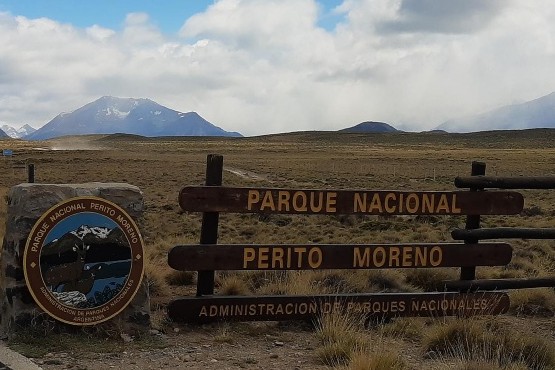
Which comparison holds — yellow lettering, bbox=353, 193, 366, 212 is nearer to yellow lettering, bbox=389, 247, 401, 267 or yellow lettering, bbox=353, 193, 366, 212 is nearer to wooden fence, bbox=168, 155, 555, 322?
wooden fence, bbox=168, 155, 555, 322

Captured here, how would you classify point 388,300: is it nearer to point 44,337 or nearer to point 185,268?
point 185,268

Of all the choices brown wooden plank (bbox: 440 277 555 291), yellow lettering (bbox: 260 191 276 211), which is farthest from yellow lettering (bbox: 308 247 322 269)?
brown wooden plank (bbox: 440 277 555 291)

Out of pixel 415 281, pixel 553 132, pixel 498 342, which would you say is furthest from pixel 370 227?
pixel 553 132

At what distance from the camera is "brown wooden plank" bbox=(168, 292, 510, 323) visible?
21.1 ft

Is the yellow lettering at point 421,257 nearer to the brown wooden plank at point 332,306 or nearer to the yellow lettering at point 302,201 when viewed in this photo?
the brown wooden plank at point 332,306

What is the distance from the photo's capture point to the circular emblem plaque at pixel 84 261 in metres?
5.68

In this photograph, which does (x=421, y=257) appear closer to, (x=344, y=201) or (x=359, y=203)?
(x=359, y=203)

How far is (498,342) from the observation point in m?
5.74

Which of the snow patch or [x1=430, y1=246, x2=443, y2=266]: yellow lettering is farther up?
the snow patch

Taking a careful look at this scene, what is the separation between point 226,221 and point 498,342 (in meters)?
13.1

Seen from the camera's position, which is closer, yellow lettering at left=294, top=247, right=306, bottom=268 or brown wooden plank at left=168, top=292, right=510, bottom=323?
brown wooden plank at left=168, top=292, right=510, bottom=323

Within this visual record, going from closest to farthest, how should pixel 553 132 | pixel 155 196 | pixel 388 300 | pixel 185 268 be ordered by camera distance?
pixel 185 268
pixel 388 300
pixel 155 196
pixel 553 132

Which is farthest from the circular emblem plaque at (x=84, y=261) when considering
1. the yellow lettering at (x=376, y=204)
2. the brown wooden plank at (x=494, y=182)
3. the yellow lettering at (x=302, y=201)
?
the brown wooden plank at (x=494, y=182)

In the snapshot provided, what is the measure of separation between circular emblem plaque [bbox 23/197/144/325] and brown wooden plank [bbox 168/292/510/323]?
0.68 meters
